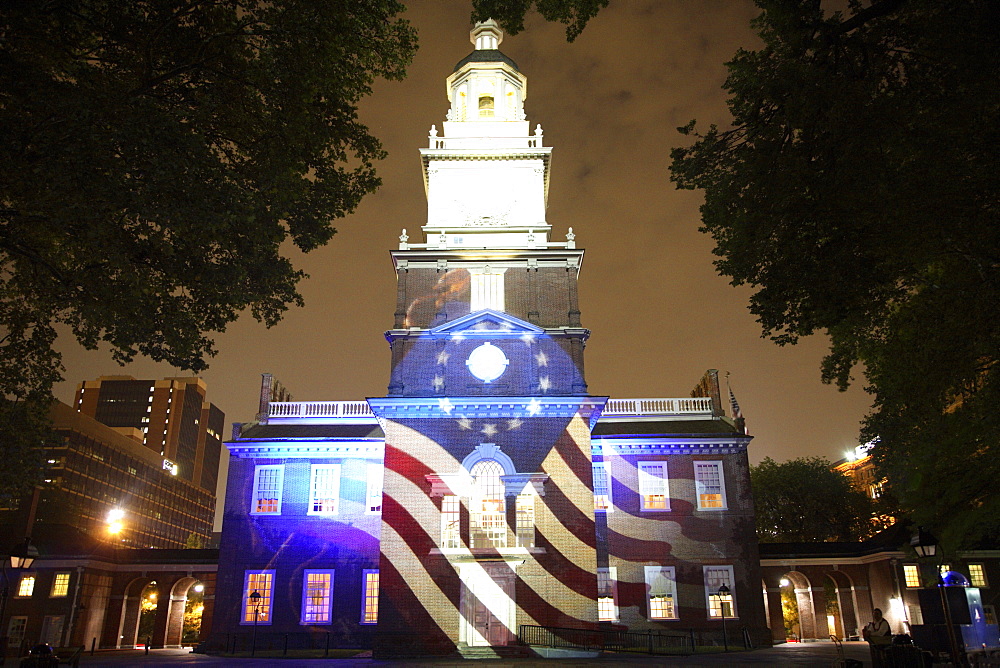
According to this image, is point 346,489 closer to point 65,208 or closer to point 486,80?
point 486,80

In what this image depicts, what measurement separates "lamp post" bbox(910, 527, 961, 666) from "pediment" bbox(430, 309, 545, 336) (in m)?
15.3

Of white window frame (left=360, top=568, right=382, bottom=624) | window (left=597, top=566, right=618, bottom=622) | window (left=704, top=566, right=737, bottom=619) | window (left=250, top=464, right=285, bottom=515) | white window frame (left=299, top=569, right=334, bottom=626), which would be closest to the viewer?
white window frame (left=360, top=568, right=382, bottom=624)

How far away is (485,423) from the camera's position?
87.1 feet

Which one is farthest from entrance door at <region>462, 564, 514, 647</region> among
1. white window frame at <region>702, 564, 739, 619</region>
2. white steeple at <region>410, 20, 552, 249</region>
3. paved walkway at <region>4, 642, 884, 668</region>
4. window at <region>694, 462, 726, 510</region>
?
white steeple at <region>410, 20, 552, 249</region>

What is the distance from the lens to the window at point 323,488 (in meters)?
31.3

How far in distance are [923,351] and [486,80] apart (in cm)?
2412

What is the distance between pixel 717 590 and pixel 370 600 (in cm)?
1502

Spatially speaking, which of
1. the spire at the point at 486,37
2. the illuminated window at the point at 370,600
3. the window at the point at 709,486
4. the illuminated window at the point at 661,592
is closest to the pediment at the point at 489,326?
the window at the point at 709,486

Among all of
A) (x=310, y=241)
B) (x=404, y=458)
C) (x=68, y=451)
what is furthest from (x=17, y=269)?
(x=68, y=451)

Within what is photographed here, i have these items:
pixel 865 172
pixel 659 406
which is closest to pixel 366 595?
pixel 659 406

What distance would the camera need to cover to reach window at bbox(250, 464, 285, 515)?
31.4 metres

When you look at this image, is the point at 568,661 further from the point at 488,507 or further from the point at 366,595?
the point at 366,595

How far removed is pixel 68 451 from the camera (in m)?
95.7

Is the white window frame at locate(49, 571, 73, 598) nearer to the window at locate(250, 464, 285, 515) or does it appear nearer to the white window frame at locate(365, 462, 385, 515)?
the window at locate(250, 464, 285, 515)
